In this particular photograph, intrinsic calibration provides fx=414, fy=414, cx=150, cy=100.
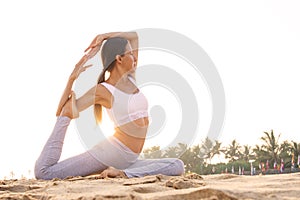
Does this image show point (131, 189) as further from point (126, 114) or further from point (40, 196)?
point (126, 114)

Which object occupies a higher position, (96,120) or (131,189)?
(96,120)

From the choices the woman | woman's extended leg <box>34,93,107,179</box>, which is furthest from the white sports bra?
woman's extended leg <box>34,93,107,179</box>

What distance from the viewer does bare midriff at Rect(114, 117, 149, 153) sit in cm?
349

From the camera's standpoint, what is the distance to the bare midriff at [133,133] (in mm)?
3494

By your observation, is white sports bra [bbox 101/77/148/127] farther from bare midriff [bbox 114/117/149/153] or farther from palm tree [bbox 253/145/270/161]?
palm tree [bbox 253/145/270/161]

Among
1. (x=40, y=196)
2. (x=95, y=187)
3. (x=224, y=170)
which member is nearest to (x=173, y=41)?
(x=95, y=187)

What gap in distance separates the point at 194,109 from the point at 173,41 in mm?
654

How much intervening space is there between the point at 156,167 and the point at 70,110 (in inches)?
33.9

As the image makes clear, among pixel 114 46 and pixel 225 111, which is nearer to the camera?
pixel 225 111

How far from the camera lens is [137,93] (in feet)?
12.0

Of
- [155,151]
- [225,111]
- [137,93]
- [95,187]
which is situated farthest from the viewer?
[155,151]

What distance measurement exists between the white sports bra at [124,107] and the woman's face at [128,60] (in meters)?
0.27

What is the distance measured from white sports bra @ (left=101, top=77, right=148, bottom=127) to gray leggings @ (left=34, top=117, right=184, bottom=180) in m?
0.18

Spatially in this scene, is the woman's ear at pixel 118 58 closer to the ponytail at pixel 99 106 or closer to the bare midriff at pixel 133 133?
the ponytail at pixel 99 106
